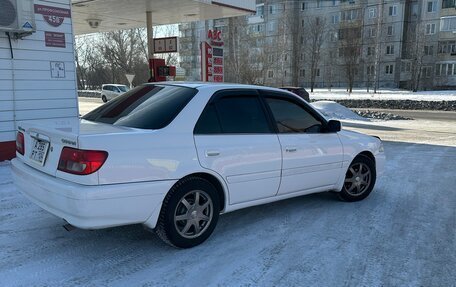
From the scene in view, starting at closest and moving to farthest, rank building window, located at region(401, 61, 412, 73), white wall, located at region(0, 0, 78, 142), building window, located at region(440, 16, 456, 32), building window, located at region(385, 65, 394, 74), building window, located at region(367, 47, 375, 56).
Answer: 1. white wall, located at region(0, 0, 78, 142)
2. building window, located at region(440, 16, 456, 32)
3. building window, located at region(401, 61, 412, 73)
4. building window, located at region(367, 47, 375, 56)
5. building window, located at region(385, 65, 394, 74)

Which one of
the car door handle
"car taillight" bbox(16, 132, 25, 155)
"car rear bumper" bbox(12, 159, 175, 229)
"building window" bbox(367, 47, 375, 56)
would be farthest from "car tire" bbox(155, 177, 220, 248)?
"building window" bbox(367, 47, 375, 56)

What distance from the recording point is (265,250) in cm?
389

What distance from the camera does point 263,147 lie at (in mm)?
4289

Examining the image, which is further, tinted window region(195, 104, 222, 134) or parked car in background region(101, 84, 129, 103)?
parked car in background region(101, 84, 129, 103)

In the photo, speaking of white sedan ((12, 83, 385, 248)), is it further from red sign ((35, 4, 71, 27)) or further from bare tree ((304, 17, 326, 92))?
bare tree ((304, 17, 326, 92))

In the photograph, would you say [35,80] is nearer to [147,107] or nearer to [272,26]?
[147,107]

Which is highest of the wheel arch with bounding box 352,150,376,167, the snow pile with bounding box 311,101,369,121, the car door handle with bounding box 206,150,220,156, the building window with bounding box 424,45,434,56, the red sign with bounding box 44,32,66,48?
the building window with bounding box 424,45,434,56

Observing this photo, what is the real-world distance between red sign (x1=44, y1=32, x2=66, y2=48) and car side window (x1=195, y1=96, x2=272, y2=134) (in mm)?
5586

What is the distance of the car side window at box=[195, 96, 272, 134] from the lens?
13.1 ft

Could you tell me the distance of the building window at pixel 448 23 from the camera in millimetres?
49094

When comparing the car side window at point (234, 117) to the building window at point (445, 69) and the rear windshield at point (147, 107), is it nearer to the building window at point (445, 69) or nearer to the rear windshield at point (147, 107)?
the rear windshield at point (147, 107)

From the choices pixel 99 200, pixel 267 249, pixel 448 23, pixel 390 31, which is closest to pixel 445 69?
pixel 448 23

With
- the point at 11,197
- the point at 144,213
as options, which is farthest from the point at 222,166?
the point at 11,197

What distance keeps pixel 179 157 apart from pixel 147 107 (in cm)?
73
